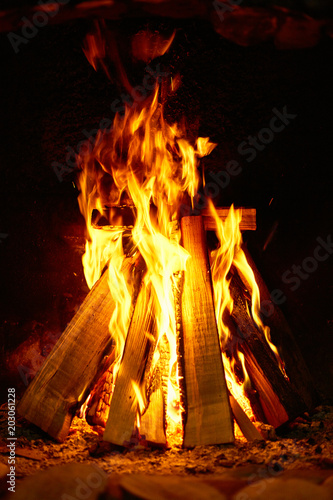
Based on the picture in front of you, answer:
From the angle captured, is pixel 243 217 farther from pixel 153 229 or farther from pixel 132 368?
pixel 132 368

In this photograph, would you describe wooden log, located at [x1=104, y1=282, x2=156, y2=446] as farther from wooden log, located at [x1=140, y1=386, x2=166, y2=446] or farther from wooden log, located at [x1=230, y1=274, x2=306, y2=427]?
wooden log, located at [x1=230, y1=274, x2=306, y2=427]

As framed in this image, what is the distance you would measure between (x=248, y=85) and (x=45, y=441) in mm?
2389

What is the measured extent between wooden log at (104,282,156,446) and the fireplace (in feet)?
0.94

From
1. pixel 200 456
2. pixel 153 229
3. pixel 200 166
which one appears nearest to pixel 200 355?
pixel 200 456

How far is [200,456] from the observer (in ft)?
6.44

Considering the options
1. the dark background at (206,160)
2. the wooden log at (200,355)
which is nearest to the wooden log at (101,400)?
the wooden log at (200,355)

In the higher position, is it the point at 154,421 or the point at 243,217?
the point at 243,217

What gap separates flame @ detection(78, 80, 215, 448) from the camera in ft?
8.20

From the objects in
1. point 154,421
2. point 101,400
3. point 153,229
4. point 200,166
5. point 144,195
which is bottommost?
point 154,421

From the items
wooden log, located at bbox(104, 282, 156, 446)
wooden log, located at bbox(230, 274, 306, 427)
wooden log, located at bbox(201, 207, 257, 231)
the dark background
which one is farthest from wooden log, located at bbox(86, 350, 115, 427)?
wooden log, located at bbox(201, 207, 257, 231)

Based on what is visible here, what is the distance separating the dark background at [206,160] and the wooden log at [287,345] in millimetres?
227

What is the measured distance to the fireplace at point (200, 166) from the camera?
105 inches

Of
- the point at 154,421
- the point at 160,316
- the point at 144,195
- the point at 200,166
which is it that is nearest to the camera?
the point at 154,421

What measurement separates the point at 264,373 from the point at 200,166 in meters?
1.37
